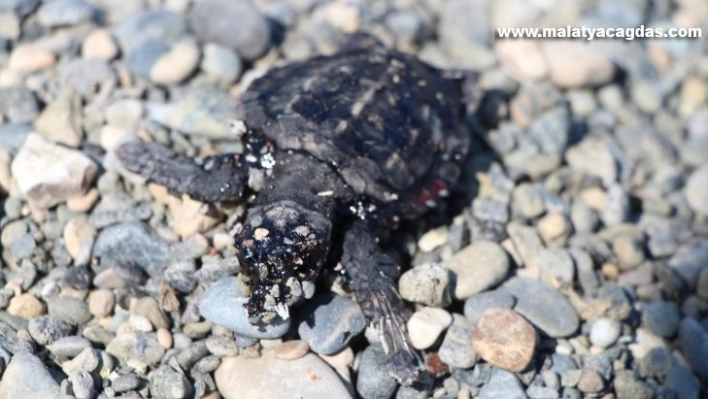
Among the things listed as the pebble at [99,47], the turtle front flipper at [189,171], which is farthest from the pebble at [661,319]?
the pebble at [99,47]

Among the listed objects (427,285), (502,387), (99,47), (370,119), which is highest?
(370,119)

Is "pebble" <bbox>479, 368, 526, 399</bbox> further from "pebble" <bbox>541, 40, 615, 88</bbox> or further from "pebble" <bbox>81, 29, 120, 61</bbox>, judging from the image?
"pebble" <bbox>81, 29, 120, 61</bbox>

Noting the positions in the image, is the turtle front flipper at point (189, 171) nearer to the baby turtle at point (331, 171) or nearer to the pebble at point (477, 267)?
the baby turtle at point (331, 171)

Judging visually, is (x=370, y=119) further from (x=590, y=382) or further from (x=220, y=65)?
(x=590, y=382)

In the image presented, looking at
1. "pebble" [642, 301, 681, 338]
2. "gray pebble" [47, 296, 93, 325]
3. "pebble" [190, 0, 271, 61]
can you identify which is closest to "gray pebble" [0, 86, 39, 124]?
"pebble" [190, 0, 271, 61]

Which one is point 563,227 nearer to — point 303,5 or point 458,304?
point 458,304

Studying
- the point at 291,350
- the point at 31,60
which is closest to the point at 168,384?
the point at 291,350

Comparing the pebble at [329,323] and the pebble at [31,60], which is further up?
the pebble at [31,60]
